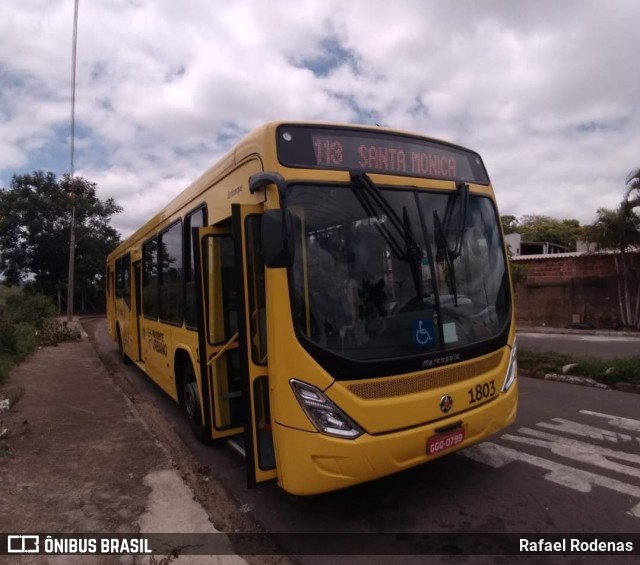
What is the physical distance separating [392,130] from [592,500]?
132 inches

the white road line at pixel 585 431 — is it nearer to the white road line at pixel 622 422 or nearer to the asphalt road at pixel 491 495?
the asphalt road at pixel 491 495

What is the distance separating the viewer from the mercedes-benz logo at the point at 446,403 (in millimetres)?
3754

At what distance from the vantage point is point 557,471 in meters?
4.62

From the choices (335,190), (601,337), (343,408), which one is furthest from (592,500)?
(601,337)

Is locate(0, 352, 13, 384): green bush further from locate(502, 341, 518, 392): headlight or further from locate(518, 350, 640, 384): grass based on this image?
locate(518, 350, 640, 384): grass

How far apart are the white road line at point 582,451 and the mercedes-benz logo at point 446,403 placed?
2.03 metres

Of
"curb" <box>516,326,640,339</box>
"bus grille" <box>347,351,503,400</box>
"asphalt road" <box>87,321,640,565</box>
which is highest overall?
"bus grille" <box>347,351,503,400</box>

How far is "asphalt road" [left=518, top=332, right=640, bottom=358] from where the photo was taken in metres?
11.6

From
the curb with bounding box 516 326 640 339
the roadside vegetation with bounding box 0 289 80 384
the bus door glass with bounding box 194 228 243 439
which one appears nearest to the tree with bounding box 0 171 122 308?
the roadside vegetation with bounding box 0 289 80 384

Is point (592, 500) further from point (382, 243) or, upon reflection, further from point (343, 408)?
point (382, 243)

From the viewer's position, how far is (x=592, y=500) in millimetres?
4027

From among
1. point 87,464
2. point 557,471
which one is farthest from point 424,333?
point 87,464

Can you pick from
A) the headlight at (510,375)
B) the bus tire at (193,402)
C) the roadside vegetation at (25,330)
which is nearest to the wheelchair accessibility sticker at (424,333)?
the headlight at (510,375)

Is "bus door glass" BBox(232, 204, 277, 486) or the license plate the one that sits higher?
"bus door glass" BBox(232, 204, 277, 486)
